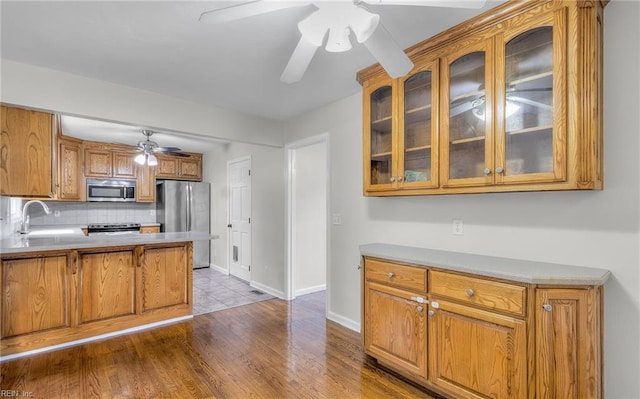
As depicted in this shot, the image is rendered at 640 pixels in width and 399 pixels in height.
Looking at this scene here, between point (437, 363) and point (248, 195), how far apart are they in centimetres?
373

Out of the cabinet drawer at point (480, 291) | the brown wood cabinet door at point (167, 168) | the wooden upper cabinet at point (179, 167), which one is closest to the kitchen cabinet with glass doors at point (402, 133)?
the cabinet drawer at point (480, 291)

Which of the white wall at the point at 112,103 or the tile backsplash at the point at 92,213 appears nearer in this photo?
the white wall at the point at 112,103

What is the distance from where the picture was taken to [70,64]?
2.48 metres

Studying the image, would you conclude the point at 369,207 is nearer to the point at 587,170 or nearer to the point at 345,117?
the point at 345,117

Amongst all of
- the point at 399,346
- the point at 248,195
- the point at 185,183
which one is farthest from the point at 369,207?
the point at 185,183

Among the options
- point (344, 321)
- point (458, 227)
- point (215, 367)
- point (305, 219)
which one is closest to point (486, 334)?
point (458, 227)

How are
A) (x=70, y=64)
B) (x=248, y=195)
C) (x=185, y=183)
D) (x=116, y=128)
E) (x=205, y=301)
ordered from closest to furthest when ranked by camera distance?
(x=70, y=64) → (x=205, y=301) → (x=116, y=128) → (x=248, y=195) → (x=185, y=183)

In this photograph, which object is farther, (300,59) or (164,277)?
(164,277)

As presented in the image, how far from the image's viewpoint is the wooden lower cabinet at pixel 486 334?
4.90 ft

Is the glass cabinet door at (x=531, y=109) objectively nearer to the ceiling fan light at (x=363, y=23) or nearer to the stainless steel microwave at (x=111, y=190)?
the ceiling fan light at (x=363, y=23)

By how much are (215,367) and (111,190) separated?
4548mm

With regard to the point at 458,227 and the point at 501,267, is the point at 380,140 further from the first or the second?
the point at 501,267

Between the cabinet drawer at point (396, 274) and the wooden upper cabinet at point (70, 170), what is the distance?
519 cm

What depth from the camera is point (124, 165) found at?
18.5 ft
